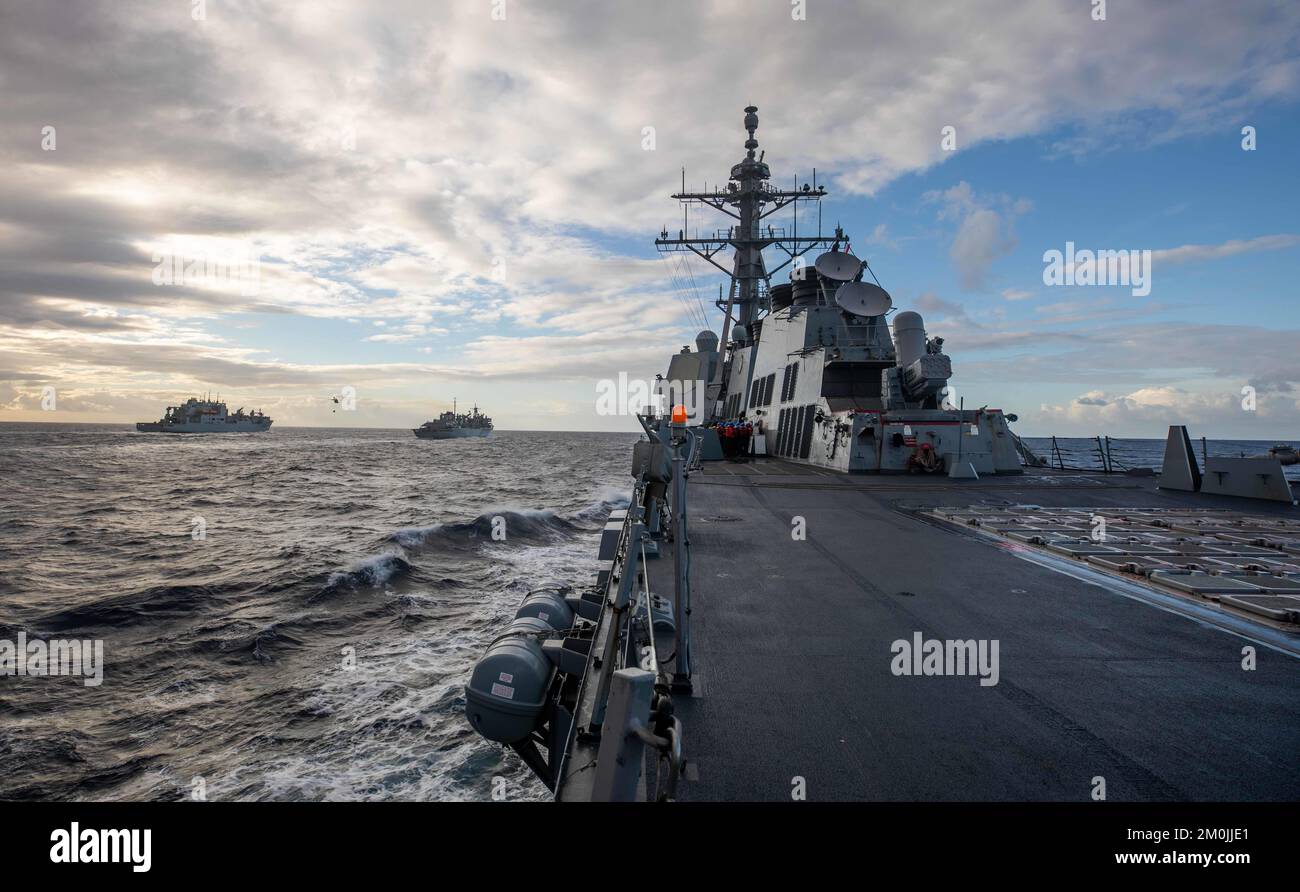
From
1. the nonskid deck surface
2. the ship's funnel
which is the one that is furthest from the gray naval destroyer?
the ship's funnel

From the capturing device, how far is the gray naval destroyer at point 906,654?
343cm

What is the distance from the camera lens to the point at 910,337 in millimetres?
22781

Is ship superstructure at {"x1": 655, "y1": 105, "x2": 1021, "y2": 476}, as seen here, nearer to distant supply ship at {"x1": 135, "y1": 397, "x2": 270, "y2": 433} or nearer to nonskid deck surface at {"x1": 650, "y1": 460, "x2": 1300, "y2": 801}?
nonskid deck surface at {"x1": 650, "y1": 460, "x2": 1300, "y2": 801}

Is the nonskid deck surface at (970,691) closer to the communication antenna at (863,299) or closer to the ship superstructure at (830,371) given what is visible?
the ship superstructure at (830,371)

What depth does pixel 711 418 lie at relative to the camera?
38.1m

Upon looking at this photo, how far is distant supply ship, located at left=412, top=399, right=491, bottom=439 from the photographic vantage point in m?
134

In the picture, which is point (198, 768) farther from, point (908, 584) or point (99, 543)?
point (99, 543)

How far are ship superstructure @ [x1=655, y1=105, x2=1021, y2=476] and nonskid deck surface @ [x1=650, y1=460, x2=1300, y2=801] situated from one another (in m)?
7.78

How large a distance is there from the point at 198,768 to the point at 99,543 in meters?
17.6

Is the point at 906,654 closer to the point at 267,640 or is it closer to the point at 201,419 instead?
the point at 267,640
